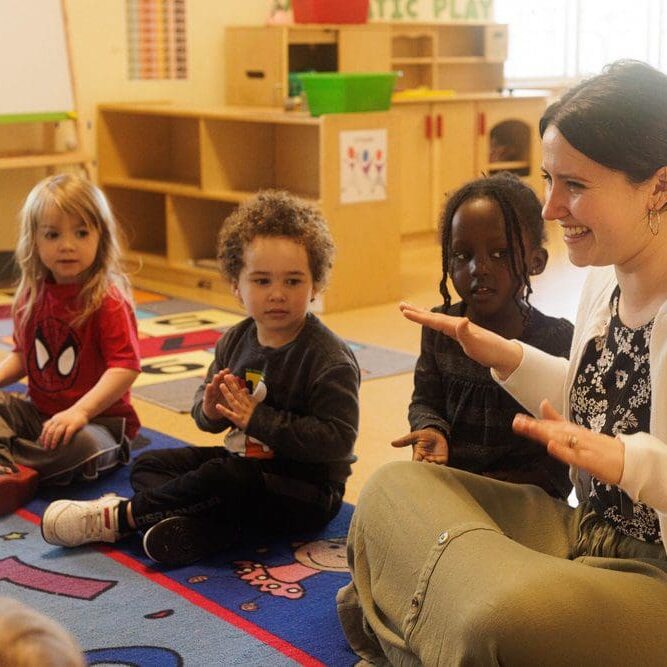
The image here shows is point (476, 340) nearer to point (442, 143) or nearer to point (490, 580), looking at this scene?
point (490, 580)

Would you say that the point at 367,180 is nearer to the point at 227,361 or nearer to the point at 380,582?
the point at 227,361

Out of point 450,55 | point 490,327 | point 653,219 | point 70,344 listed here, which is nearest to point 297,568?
point 490,327

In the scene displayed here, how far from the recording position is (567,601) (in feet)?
3.94

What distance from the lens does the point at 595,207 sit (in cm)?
126

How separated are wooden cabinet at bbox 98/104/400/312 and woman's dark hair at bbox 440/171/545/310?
2.03m

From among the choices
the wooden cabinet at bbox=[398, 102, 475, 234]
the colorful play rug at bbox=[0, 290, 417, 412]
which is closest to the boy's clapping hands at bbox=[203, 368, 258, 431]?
the colorful play rug at bbox=[0, 290, 417, 412]

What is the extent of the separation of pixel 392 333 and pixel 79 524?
181 centimetres

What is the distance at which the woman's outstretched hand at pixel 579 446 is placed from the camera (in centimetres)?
110

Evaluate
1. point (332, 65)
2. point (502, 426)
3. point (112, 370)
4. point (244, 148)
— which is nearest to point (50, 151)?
point (244, 148)

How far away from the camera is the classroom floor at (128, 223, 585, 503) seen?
2441mm

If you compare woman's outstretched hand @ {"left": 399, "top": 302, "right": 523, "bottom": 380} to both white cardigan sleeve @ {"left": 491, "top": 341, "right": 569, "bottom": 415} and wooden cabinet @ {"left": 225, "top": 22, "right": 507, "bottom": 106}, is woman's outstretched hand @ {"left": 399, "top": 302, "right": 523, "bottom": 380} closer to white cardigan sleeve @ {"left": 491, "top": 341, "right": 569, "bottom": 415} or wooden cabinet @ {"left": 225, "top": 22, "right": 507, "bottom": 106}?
white cardigan sleeve @ {"left": 491, "top": 341, "right": 569, "bottom": 415}

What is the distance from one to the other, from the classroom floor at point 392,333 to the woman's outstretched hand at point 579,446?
102 cm

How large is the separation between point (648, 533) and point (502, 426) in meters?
0.39

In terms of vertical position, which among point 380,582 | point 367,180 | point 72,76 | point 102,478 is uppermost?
point 72,76
